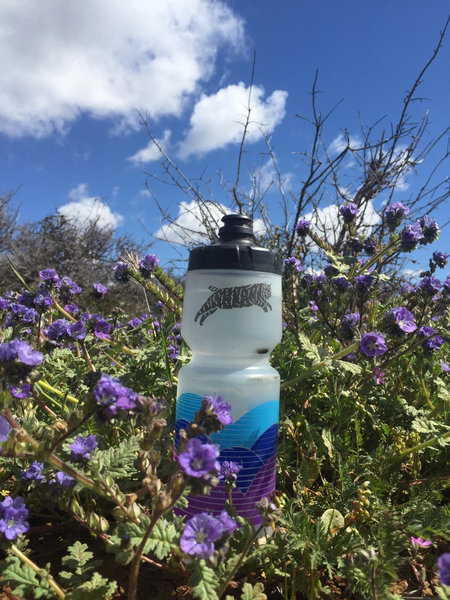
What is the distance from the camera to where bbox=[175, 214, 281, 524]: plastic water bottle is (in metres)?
1.62

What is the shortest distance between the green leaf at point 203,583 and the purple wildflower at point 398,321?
4.87 ft

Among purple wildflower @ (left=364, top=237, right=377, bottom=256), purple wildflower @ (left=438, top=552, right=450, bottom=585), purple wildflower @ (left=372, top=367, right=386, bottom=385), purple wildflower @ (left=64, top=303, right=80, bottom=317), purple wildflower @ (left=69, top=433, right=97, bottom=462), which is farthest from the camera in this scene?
purple wildflower @ (left=64, top=303, right=80, bottom=317)

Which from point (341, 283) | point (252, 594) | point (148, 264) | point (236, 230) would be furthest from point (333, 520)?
point (148, 264)

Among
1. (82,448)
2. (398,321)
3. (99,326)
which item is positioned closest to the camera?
(82,448)

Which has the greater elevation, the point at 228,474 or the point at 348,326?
the point at 348,326

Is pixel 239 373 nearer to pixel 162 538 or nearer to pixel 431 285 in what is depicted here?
pixel 162 538

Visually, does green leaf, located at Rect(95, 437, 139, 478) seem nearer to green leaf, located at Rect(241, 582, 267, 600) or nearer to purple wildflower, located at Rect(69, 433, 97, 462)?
purple wildflower, located at Rect(69, 433, 97, 462)

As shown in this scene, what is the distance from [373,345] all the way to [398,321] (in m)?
0.27

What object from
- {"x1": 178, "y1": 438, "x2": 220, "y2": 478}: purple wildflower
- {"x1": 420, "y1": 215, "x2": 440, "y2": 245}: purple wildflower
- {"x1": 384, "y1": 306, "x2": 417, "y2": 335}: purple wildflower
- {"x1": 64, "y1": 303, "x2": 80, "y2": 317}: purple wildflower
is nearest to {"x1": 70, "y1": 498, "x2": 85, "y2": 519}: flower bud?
{"x1": 178, "y1": 438, "x2": 220, "y2": 478}: purple wildflower

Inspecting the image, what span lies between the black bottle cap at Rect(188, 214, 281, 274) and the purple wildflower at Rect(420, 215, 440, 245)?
59.4 inches

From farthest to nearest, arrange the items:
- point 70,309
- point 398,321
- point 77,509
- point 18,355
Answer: point 70,309 < point 398,321 < point 77,509 < point 18,355

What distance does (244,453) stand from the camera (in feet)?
5.32

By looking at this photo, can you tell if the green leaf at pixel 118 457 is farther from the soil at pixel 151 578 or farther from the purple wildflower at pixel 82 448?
the soil at pixel 151 578

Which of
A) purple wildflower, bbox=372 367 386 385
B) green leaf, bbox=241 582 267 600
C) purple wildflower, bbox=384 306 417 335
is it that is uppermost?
purple wildflower, bbox=384 306 417 335
